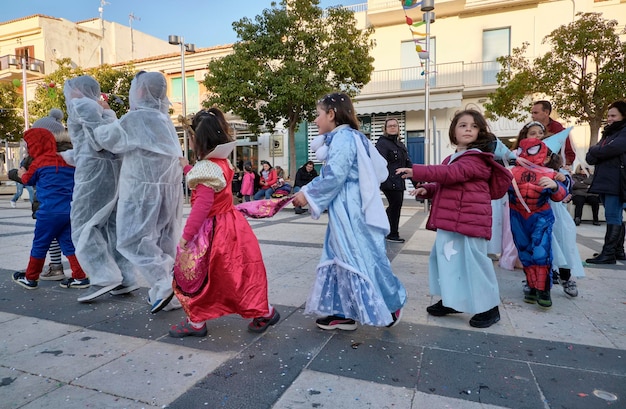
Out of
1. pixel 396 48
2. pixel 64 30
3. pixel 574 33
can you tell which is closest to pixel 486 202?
pixel 574 33

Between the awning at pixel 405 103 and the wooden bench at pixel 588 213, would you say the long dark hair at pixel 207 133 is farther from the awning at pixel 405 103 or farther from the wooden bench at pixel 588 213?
the awning at pixel 405 103

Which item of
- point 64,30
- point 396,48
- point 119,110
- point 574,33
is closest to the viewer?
point 574,33

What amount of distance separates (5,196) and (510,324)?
23569mm

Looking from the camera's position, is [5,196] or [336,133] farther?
[5,196]

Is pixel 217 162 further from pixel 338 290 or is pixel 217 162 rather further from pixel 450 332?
pixel 450 332

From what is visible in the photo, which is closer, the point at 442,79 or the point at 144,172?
the point at 144,172

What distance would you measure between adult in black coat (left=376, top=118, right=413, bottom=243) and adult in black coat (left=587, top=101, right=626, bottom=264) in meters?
2.44

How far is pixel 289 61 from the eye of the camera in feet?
47.3

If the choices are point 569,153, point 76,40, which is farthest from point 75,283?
point 76,40

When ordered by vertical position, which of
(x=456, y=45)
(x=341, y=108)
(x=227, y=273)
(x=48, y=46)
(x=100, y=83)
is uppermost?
(x=48, y=46)

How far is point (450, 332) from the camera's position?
2.91 metres

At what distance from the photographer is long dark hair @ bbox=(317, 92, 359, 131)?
2.81 metres

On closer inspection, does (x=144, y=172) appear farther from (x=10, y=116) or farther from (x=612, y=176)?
(x=10, y=116)

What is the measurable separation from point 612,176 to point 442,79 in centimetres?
1401
